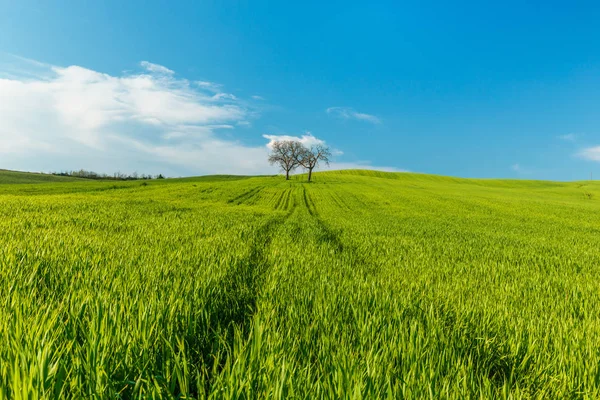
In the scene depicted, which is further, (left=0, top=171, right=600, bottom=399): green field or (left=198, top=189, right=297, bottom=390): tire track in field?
(left=198, top=189, right=297, bottom=390): tire track in field

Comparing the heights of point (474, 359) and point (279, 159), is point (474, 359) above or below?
below

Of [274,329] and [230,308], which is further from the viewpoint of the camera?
[230,308]

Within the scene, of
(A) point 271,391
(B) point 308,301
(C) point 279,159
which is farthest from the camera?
(C) point 279,159

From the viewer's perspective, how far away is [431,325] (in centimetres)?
289

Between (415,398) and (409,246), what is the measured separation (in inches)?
343

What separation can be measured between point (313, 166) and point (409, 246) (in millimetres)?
80627

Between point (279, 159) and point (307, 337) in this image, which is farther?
point (279, 159)

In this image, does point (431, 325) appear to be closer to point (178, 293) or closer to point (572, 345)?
point (572, 345)

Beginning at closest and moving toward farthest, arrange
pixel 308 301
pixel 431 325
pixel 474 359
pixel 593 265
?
pixel 474 359 < pixel 431 325 < pixel 308 301 < pixel 593 265

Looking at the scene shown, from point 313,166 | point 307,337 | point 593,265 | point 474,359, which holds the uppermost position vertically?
point 313,166

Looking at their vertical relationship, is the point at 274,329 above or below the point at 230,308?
above

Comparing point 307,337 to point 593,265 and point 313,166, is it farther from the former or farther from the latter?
point 313,166

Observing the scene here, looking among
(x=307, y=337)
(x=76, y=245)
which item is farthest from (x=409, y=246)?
(x=76, y=245)

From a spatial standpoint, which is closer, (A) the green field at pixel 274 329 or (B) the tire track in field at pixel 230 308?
(A) the green field at pixel 274 329
